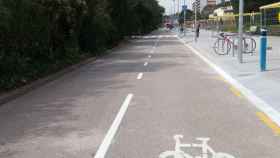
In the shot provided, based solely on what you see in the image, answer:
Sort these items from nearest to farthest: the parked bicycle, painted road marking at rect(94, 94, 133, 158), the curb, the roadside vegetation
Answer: painted road marking at rect(94, 94, 133, 158) < the curb < the roadside vegetation < the parked bicycle

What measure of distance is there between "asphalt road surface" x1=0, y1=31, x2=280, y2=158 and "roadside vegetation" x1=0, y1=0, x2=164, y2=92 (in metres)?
1.23

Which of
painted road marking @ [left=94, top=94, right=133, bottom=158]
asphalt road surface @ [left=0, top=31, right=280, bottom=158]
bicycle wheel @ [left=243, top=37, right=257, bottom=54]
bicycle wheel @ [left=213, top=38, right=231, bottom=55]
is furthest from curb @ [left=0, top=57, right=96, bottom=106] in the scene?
bicycle wheel @ [left=243, top=37, right=257, bottom=54]

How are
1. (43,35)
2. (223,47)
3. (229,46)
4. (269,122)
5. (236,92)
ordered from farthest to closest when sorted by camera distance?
1. (223,47)
2. (229,46)
3. (43,35)
4. (236,92)
5. (269,122)

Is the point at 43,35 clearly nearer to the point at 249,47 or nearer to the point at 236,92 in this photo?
the point at 236,92

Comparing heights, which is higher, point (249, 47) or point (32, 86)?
point (32, 86)

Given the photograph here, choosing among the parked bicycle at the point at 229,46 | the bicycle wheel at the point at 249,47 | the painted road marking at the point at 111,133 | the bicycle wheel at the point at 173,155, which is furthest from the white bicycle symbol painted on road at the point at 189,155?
the bicycle wheel at the point at 249,47

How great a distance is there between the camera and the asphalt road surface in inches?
292

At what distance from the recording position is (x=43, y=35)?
1991 cm

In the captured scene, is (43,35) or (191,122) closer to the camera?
(191,122)

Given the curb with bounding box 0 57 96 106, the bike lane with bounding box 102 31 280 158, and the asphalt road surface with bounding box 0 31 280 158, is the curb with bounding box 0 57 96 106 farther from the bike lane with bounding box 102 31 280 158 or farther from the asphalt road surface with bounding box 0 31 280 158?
the bike lane with bounding box 102 31 280 158

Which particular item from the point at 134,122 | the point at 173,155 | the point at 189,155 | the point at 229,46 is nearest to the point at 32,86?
the point at 134,122

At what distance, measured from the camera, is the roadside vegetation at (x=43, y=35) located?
15.0 m

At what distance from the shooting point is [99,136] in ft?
27.5

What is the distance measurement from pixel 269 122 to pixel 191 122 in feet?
4.84
